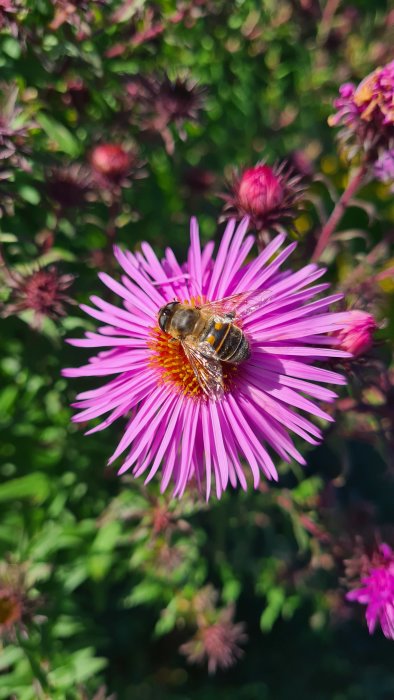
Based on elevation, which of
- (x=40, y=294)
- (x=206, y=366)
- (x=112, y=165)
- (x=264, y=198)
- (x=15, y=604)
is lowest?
(x=15, y=604)

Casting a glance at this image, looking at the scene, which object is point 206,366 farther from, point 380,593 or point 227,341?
point 380,593

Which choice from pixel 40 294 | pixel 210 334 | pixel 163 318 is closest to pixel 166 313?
pixel 163 318

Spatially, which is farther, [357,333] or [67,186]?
[67,186]

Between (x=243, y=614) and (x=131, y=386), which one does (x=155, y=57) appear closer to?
(x=131, y=386)

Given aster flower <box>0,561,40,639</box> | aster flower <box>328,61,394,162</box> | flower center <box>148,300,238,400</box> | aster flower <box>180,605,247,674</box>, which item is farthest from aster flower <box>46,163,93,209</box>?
aster flower <box>180,605,247,674</box>

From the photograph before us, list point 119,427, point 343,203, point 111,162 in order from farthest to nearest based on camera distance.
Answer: point 119,427
point 111,162
point 343,203

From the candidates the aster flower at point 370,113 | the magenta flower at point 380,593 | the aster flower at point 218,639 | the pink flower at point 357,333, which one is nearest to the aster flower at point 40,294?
the pink flower at point 357,333

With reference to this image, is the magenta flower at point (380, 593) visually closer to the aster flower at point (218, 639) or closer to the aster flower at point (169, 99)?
the aster flower at point (218, 639)

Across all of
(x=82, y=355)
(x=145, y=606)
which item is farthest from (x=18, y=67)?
(x=145, y=606)
